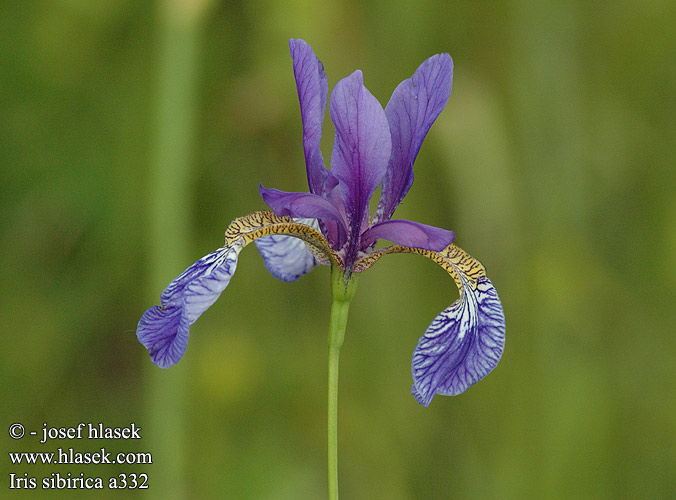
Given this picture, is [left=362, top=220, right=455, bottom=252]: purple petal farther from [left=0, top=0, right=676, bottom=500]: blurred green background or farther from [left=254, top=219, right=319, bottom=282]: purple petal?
[left=0, top=0, right=676, bottom=500]: blurred green background

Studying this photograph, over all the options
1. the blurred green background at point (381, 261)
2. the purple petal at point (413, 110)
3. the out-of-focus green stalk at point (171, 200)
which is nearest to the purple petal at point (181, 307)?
the purple petal at point (413, 110)

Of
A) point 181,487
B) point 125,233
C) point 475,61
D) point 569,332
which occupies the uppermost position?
point 475,61

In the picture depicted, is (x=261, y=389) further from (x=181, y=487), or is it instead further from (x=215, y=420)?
(x=181, y=487)

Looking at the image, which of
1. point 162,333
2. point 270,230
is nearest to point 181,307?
point 162,333

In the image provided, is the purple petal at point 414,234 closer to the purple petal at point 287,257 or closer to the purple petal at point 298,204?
the purple petal at point 298,204

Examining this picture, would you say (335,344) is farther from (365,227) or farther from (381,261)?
(381,261)

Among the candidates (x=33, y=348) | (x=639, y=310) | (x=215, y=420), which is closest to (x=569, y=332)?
(x=639, y=310)
